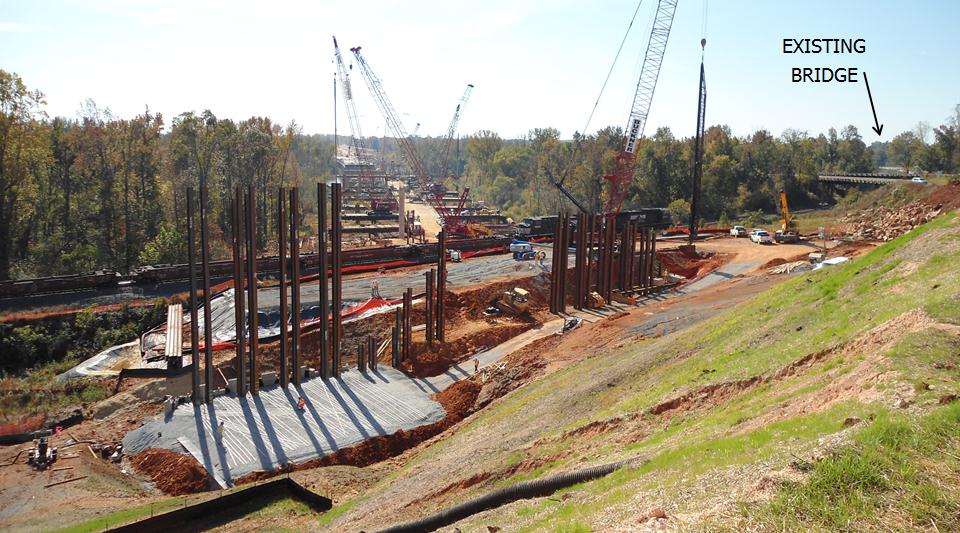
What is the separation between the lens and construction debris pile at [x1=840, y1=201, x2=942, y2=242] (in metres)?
45.4

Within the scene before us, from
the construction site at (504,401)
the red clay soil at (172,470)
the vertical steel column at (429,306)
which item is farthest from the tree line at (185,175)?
the red clay soil at (172,470)

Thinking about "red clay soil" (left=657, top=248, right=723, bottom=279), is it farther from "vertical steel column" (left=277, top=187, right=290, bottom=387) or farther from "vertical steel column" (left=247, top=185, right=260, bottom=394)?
"vertical steel column" (left=247, top=185, right=260, bottom=394)

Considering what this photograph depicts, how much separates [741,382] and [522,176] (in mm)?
135089

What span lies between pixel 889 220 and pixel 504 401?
40.9 m

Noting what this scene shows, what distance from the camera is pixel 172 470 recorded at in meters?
19.9

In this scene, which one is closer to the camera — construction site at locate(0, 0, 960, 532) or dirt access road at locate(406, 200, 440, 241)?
construction site at locate(0, 0, 960, 532)

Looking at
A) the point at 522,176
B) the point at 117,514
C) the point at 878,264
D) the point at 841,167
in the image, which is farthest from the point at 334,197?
the point at 522,176

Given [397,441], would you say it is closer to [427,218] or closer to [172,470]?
[172,470]

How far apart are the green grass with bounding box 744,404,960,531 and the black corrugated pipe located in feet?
13.7

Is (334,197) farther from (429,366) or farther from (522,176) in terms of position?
(522,176)

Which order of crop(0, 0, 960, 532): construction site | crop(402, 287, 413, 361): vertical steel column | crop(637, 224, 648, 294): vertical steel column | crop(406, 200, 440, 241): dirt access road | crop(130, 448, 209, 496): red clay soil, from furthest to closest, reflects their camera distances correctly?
crop(406, 200, 440, 241): dirt access road
crop(637, 224, 648, 294): vertical steel column
crop(402, 287, 413, 361): vertical steel column
crop(130, 448, 209, 496): red clay soil
crop(0, 0, 960, 532): construction site

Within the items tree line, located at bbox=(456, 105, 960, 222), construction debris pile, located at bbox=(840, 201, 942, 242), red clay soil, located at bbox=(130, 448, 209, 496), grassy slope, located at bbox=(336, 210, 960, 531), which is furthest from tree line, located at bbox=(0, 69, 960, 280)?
grassy slope, located at bbox=(336, 210, 960, 531)

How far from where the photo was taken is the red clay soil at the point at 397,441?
20625 millimetres

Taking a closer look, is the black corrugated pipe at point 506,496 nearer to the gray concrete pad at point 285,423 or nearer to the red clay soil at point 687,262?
the gray concrete pad at point 285,423
